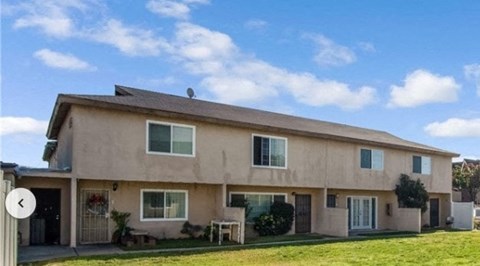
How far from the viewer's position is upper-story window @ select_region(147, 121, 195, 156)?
19531 millimetres

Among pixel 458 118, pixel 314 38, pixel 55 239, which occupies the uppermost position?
pixel 314 38

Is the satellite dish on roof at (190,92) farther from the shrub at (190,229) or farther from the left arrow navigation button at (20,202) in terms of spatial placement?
the left arrow navigation button at (20,202)

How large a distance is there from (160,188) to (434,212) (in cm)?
2007

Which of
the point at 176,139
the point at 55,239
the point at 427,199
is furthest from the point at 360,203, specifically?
the point at 55,239

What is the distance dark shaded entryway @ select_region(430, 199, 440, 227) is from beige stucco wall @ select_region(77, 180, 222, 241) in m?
17.1

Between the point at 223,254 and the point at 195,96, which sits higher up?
the point at 195,96

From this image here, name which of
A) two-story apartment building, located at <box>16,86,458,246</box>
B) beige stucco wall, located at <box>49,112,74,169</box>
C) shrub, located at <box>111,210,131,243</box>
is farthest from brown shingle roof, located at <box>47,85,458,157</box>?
shrub, located at <box>111,210,131,243</box>

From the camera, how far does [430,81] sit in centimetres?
2433

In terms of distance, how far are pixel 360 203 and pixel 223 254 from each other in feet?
47.2

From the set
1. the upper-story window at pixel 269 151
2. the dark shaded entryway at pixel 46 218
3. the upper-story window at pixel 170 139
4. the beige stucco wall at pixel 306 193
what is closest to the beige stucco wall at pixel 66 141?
the dark shaded entryway at pixel 46 218

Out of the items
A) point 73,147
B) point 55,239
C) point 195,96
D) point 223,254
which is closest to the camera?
point 223,254

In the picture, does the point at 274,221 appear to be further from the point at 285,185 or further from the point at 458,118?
the point at 458,118

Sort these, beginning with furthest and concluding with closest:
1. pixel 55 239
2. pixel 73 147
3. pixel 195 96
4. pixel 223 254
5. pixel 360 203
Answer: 1. pixel 360 203
2. pixel 195 96
3. pixel 55 239
4. pixel 73 147
5. pixel 223 254

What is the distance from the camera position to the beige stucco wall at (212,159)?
18.1 metres
